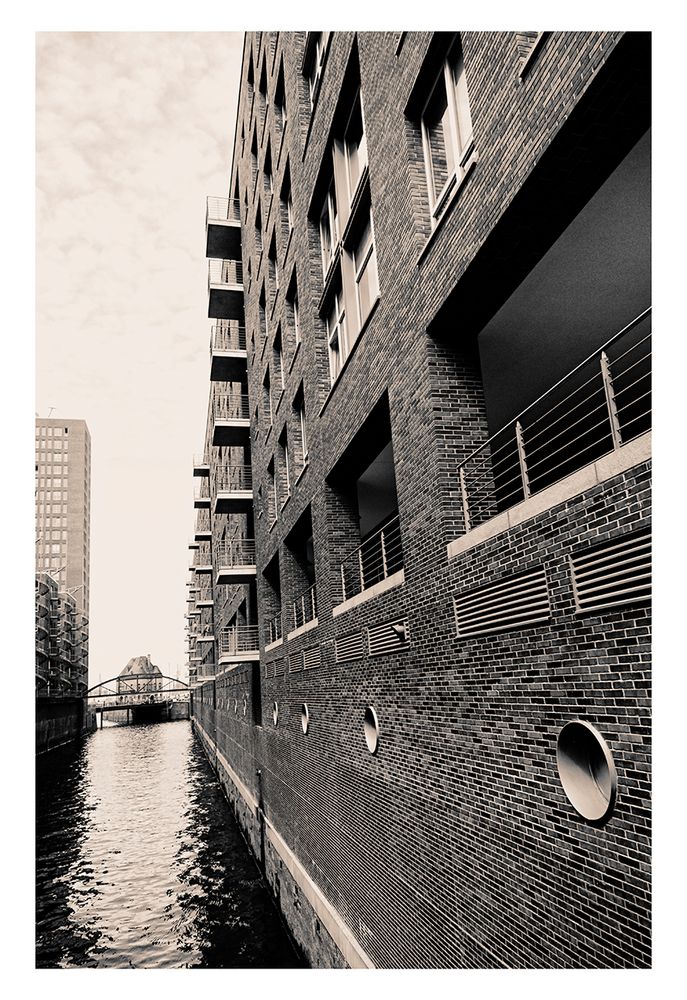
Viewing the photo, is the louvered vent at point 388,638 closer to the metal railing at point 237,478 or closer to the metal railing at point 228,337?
the metal railing at point 237,478

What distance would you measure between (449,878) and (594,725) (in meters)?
2.90

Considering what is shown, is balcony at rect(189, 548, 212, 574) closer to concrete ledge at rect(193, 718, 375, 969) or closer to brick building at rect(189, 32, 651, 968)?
concrete ledge at rect(193, 718, 375, 969)

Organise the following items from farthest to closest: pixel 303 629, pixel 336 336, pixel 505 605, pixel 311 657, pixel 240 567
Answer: pixel 240 567 → pixel 303 629 → pixel 311 657 → pixel 336 336 → pixel 505 605

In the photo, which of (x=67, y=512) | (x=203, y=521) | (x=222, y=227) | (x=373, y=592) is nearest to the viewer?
(x=373, y=592)

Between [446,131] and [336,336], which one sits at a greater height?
[336,336]

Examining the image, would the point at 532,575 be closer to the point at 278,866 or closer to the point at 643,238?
the point at 643,238

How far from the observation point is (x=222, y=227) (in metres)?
27.9

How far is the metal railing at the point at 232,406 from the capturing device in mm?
28859

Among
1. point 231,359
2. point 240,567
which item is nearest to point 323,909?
point 240,567

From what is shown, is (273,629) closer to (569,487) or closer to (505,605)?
(505,605)

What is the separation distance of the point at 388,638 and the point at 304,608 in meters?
6.92

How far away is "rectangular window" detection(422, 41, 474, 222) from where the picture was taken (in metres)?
7.39

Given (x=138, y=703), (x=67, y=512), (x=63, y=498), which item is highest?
(x=63, y=498)

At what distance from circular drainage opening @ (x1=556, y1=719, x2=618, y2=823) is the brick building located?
0.07ft
